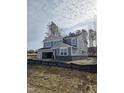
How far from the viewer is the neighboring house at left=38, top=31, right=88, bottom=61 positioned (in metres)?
1.62

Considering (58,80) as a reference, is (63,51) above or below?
above

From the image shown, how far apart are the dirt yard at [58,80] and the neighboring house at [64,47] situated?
0.10m

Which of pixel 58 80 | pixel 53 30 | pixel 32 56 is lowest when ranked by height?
pixel 58 80

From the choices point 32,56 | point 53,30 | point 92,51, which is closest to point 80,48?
point 92,51

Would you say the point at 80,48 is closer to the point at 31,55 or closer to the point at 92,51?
the point at 92,51

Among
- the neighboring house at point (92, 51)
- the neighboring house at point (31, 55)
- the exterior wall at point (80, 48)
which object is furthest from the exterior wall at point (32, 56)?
the neighboring house at point (92, 51)

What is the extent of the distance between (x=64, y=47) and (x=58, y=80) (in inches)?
10.3

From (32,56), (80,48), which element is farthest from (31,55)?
(80,48)

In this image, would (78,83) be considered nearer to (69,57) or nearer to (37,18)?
(69,57)

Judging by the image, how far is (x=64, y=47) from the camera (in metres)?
1.65

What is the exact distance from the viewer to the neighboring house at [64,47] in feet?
5.33
